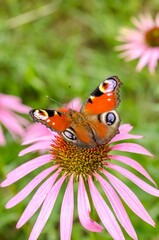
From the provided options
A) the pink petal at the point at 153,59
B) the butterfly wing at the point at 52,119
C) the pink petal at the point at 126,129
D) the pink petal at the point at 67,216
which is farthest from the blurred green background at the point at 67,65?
the butterfly wing at the point at 52,119

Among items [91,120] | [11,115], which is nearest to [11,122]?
[11,115]

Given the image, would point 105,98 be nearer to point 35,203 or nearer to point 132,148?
point 132,148

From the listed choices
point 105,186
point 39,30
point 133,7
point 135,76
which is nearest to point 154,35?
point 135,76

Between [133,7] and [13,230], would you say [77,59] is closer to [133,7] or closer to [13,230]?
[133,7]

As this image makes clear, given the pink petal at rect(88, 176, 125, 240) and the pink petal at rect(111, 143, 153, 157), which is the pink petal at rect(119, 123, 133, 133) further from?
the pink petal at rect(88, 176, 125, 240)

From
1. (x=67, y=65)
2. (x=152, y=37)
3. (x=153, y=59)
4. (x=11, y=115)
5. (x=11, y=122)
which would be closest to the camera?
(x=11, y=122)

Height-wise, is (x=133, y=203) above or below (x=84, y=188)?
below

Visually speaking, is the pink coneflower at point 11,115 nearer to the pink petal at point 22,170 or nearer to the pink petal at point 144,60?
the pink petal at point 144,60
